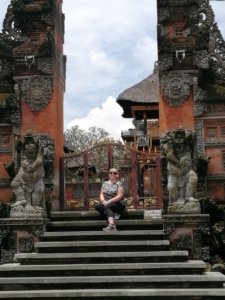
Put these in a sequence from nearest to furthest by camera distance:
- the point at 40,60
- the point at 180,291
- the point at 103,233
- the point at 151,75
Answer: the point at 180,291, the point at 103,233, the point at 40,60, the point at 151,75

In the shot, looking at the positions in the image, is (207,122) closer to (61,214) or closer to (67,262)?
(61,214)

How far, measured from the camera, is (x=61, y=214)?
449 inches

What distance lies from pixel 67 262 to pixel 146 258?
4.27 feet

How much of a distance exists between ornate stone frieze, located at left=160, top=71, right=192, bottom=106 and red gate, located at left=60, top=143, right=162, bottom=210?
4.24 ft

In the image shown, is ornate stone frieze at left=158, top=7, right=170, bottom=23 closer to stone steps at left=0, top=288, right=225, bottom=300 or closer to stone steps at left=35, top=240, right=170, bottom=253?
stone steps at left=35, top=240, right=170, bottom=253

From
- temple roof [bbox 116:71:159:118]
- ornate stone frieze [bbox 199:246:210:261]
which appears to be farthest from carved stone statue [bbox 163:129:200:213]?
temple roof [bbox 116:71:159:118]

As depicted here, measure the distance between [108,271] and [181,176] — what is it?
2501 millimetres

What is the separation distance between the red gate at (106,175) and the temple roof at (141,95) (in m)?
8.24

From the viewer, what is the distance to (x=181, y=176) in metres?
10.5

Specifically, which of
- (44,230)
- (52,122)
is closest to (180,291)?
(44,230)

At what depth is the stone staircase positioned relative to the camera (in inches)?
321

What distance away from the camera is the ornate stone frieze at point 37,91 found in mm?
12102

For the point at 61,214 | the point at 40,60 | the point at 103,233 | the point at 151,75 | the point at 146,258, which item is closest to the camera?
the point at 146,258

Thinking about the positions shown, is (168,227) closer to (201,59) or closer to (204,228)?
(204,228)
